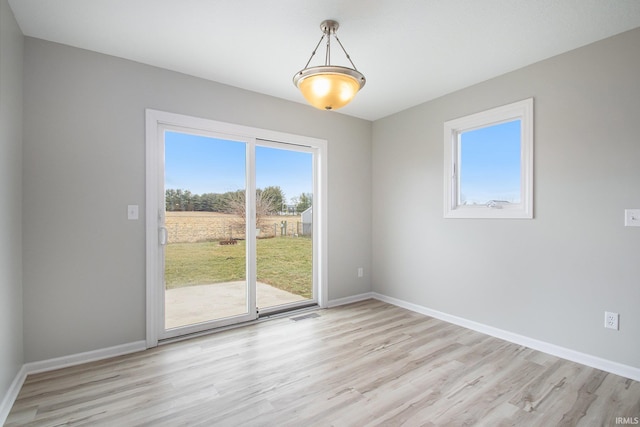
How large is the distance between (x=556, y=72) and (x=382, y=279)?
9.72 ft

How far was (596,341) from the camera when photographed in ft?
7.91

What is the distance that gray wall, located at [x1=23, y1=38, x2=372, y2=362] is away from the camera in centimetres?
234

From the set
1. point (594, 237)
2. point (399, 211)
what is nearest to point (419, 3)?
point (594, 237)

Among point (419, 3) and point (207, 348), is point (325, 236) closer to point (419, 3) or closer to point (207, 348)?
point (207, 348)

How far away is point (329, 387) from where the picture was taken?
7.05 feet

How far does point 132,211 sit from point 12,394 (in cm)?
144

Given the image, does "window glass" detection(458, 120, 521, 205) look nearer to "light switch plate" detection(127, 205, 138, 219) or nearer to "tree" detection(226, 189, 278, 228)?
"tree" detection(226, 189, 278, 228)

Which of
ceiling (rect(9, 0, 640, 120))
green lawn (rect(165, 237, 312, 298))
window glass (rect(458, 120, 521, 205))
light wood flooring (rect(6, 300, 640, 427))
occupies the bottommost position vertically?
light wood flooring (rect(6, 300, 640, 427))

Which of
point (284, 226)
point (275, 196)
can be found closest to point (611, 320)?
point (284, 226)

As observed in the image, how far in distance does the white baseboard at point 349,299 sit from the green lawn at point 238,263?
1.06ft

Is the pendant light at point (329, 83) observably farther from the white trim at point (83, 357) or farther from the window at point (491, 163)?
the white trim at point (83, 357)

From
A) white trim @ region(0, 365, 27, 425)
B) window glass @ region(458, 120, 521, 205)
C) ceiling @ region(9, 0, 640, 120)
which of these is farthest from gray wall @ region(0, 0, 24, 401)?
window glass @ region(458, 120, 521, 205)

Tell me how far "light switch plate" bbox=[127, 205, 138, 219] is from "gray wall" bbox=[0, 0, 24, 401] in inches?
27.0

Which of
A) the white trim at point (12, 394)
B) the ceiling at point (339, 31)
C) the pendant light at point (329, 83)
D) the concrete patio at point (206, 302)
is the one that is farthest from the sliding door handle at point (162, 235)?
the pendant light at point (329, 83)
